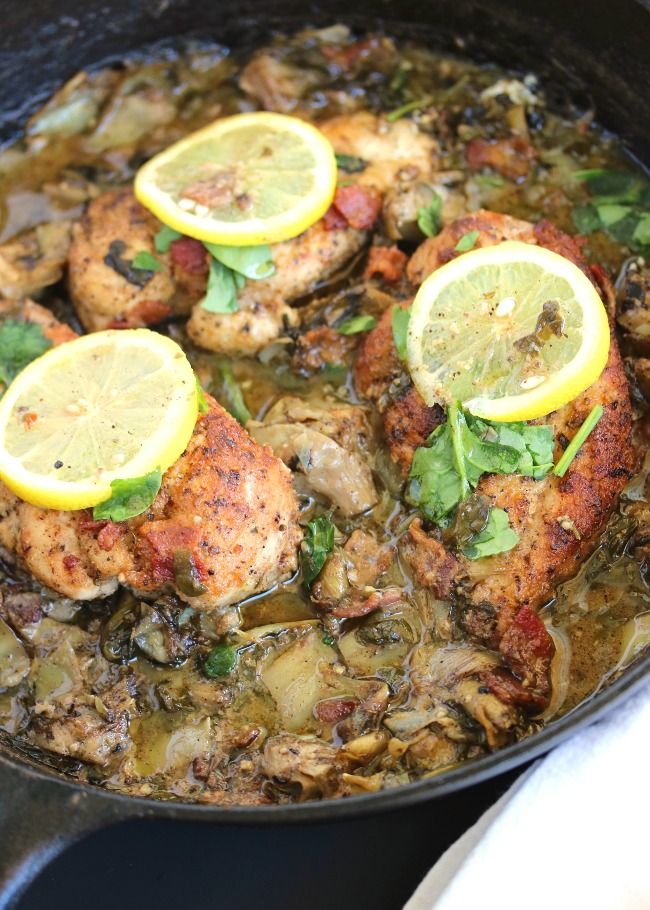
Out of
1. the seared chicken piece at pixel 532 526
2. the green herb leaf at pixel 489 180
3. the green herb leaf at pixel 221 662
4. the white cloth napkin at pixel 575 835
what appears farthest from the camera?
the green herb leaf at pixel 489 180

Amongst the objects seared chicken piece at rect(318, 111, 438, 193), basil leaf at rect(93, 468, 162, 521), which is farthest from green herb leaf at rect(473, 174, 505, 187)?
basil leaf at rect(93, 468, 162, 521)

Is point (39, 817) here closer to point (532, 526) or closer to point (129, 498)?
point (129, 498)

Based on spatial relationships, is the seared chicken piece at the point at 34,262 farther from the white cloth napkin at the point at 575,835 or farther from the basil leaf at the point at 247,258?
the white cloth napkin at the point at 575,835

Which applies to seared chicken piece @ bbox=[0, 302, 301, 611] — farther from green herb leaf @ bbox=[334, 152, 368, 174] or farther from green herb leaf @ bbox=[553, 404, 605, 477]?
green herb leaf @ bbox=[334, 152, 368, 174]

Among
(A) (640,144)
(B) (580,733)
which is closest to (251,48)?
(A) (640,144)

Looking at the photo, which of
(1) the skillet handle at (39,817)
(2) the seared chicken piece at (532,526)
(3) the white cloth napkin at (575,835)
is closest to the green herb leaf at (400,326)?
(2) the seared chicken piece at (532,526)

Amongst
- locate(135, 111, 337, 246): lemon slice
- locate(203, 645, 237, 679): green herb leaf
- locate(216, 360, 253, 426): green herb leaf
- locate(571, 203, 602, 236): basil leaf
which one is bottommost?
locate(203, 645, 237, 679): green herb leaf
